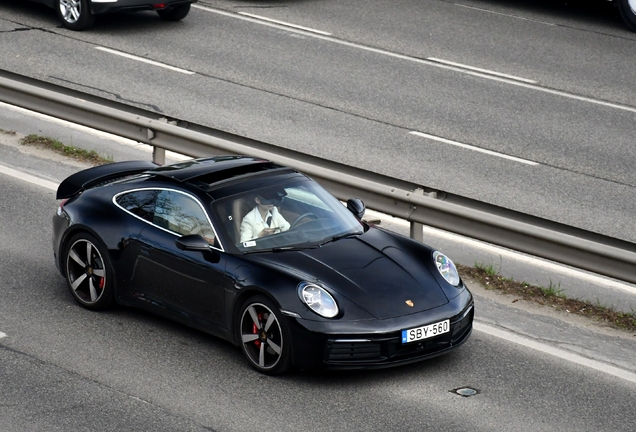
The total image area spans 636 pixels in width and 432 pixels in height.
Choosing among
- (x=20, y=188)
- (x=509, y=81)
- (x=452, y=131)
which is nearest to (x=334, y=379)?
(x=20, y=188)

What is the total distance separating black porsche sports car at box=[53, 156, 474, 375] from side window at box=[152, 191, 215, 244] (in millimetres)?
11

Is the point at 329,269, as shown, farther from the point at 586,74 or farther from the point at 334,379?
the point at 586,74

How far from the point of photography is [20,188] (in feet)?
37.3

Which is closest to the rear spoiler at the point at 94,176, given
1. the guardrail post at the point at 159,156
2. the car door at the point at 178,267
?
the car door at the point at 178,267

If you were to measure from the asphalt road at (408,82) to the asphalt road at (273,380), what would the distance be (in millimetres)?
3712

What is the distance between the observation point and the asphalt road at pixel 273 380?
6.78m

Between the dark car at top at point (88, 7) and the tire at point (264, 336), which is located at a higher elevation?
the dark car at top at point (88, 7)

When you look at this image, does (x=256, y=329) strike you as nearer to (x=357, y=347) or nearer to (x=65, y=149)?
(x=357, y=347)

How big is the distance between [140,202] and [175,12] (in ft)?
36.3

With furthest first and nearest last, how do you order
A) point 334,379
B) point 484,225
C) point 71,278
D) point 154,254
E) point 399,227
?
point 399,227 < point 484,225 < point 71,278 < point 154,254 < point 334,379

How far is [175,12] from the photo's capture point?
18953 millimetres

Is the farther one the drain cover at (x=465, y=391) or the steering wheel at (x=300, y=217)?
the steering wheel at (x=300, y=217)

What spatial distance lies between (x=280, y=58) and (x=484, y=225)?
837cm

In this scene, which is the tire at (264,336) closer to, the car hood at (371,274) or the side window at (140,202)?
the car hood at (371,274)
